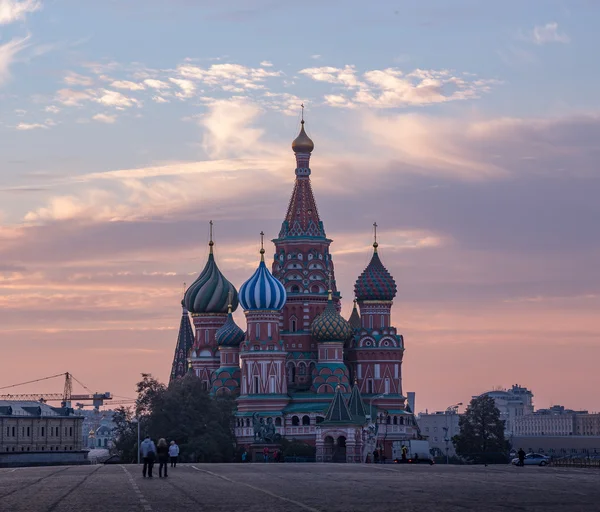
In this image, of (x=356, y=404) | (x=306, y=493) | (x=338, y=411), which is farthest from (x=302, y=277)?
(x=306, y=493)

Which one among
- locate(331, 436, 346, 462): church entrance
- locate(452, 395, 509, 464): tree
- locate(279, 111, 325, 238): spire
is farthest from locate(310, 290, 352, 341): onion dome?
locate(452, 395, 509, 464): tree

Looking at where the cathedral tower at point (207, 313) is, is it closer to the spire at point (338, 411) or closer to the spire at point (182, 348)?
the spire at point (338, 411)

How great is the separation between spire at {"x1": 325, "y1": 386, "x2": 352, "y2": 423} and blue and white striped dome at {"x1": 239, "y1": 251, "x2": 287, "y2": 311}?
38.1ft

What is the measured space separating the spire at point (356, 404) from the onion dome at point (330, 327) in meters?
5.96

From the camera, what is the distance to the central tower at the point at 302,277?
14638 cm

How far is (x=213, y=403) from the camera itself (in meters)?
130

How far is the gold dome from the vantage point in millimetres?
153375

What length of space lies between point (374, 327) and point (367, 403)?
8074 millimetres

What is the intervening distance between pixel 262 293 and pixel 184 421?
19.6m

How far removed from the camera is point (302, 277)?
14838 cm

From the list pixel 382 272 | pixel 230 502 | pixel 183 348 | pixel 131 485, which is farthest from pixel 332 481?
pixel 183 348

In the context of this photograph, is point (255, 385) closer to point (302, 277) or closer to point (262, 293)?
point (262, 293)

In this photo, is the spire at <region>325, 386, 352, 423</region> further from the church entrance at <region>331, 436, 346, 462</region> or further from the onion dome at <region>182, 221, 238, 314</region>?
the onion dome at <region>182, 221, 238, 314</region>

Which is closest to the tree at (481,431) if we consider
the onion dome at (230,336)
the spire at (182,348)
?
the onion dome at (230,336)
